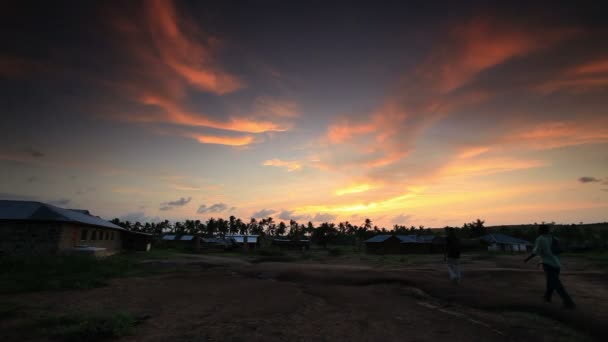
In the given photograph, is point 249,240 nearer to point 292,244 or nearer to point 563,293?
point 292,244

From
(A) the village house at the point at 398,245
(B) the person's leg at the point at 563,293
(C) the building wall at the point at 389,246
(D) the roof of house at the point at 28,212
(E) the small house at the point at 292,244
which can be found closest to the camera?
(B) the person's leg at the point at 563,293

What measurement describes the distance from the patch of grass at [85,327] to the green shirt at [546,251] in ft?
32.5

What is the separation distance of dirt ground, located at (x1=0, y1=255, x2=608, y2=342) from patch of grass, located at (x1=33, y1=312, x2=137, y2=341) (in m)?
0.33

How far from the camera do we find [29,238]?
68.4ft

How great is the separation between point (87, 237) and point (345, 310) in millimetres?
28391

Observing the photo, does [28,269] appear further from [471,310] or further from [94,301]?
[471,310]

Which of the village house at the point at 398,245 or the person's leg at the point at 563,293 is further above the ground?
the person's leg at the point at 563,293

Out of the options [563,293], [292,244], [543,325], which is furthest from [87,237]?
[292,244]

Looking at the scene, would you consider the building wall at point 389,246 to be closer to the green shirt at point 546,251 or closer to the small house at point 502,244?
the small house at point 502,244

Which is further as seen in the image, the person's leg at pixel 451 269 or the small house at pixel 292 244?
the small house at pixel 292 244

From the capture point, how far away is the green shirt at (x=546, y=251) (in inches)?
291

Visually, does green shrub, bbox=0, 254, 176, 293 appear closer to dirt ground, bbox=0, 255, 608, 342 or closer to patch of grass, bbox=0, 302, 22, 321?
dirt ground, bbox=0, 255, 608, 342

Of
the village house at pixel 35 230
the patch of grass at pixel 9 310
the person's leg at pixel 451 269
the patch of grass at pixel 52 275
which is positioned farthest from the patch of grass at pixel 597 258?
the village house at pixel 35 230

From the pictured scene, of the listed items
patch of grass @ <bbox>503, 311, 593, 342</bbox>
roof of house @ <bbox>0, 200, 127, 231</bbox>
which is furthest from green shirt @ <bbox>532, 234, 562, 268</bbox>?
roof of house @ <bbox>0, 200, 127, 231</bbox>
